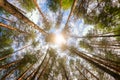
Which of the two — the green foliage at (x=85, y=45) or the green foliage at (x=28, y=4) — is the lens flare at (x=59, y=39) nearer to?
the green foliage at (x=85, y=45)

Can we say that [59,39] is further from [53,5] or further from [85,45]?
[53,5]

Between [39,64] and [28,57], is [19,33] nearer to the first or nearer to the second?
[28,57]

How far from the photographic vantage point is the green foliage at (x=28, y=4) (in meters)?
9.80

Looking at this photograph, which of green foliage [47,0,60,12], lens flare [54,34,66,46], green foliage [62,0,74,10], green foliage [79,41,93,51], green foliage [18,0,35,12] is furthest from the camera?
lens flare [54,34,66,46]

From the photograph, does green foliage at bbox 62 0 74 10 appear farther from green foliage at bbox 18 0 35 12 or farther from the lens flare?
the lens flare

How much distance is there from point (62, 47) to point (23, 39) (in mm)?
4660

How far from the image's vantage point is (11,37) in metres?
11.4

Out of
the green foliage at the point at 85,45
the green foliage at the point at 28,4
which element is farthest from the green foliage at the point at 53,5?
the green foliage at the point at 85,45

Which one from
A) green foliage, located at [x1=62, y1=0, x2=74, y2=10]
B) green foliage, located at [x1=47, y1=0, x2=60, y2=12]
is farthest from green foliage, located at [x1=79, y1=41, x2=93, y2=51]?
green foliage, located at [x1=47, y1=0, x2=60, y2=12]

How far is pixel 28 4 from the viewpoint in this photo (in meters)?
10.1

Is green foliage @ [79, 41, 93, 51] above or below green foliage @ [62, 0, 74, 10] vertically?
below

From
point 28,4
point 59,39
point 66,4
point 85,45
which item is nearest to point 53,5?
point 66,4

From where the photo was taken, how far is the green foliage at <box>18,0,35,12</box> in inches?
386

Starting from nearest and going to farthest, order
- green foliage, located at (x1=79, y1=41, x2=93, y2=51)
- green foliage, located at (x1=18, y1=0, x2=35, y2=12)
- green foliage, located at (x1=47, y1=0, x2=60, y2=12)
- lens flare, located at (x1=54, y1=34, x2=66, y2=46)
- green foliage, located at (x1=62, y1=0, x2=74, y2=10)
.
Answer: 1. green foliage, located at (x1=18, y1=0, x2=35, y2=12)
2. green foliage, located at (x1=47, y1=0, x2=60, y2=12)
3. green foliage, located at (x1=62, y1=0, x2=74, y2=10)
4. green foliage, located at (x1=79, y1=41, x2=93, y2=51)
5. lens flare, located at (x1=54, y1=34, x2=66, y2=46)
